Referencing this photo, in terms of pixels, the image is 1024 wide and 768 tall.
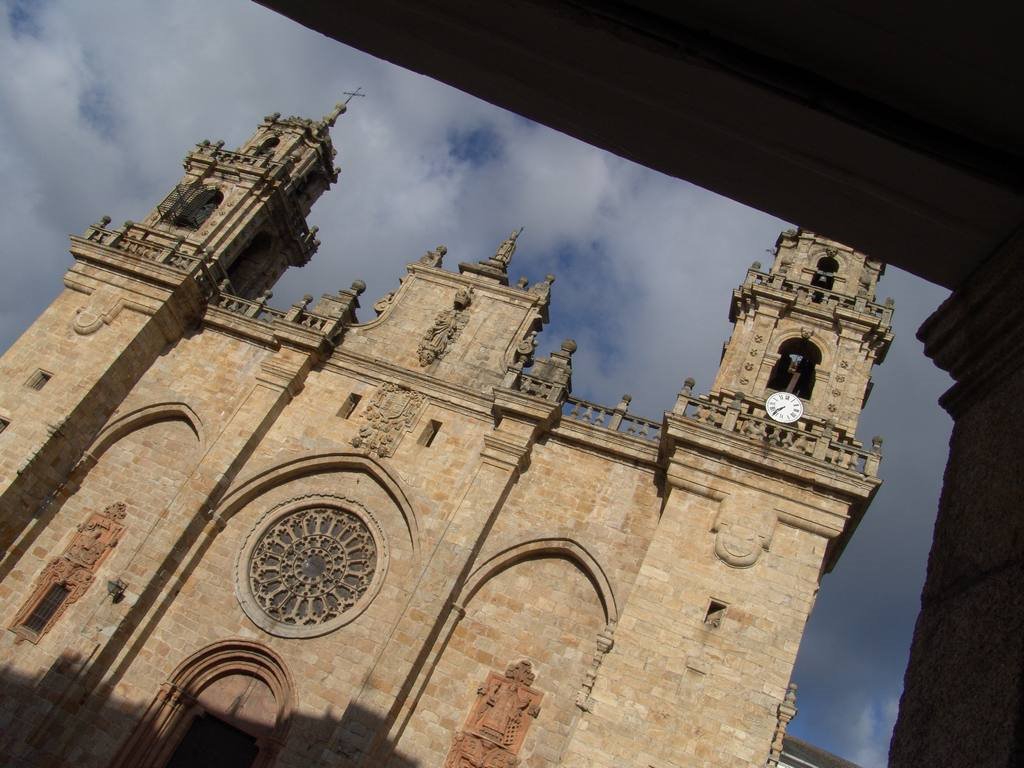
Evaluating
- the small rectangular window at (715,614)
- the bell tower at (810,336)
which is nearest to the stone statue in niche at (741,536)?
the small rectangular window at (715,614)

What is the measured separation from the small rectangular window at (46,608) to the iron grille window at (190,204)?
9.60m

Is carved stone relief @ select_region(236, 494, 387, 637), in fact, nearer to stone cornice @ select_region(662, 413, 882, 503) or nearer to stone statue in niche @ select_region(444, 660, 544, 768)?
stone statue in niche @ select_region(444, 660, 544, 768)

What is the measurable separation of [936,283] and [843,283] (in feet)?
56.9

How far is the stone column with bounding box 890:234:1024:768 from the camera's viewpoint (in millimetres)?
1766

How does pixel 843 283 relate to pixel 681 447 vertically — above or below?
above

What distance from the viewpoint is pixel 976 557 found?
6.59 ft

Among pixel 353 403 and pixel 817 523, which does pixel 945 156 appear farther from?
pixel 353 403

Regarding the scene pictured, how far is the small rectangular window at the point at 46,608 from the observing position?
14.3 meters

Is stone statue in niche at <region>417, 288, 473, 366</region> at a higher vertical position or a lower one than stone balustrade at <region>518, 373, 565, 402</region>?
higher

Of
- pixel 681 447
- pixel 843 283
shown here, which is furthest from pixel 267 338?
pixel 843 283

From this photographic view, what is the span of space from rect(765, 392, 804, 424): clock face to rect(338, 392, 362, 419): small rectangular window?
789cm

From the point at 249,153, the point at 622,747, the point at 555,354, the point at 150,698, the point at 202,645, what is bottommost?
the point at 150,698

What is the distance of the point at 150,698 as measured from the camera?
45.1ft

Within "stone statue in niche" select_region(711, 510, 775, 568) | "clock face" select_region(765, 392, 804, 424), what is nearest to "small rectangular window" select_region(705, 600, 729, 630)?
"stone statue in niche" select_region(711, 510, 775, 568)
